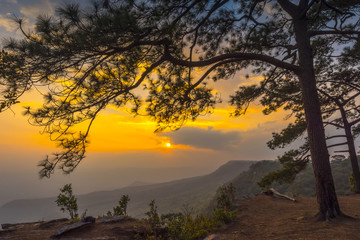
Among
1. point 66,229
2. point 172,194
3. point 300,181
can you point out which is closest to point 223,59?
point 66,229

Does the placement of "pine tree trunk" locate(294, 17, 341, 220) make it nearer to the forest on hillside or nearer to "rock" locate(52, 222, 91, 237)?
"rock" locate(52, 222, 91, 237)

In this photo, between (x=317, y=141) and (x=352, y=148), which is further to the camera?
(x=352, y=148)

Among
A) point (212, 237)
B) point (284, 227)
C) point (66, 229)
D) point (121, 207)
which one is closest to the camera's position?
point (212, 237)

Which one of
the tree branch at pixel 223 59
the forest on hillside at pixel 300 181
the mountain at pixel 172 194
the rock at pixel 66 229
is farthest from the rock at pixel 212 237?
the mountain at pixel 172 194

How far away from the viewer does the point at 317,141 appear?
6.40 meters

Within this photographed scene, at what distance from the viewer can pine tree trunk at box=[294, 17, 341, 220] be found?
6.09m

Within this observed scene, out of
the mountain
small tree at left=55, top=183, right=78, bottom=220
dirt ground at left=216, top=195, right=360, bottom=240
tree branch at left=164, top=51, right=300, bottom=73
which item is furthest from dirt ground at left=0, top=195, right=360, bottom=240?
the mountain

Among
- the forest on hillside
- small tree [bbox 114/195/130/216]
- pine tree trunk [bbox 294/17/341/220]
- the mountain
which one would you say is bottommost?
the mountain

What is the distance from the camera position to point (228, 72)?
8.55m

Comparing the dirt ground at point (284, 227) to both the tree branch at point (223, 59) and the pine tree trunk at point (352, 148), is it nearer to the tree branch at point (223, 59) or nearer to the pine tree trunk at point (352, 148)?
the tree branch at point (223, 59)

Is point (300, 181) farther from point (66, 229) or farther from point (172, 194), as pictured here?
point (172, 194)

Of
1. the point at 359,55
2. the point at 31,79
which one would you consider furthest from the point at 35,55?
the point at 359,55

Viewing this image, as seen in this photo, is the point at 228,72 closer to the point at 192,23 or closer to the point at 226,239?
the point at 192,23

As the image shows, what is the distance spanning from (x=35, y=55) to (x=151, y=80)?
314 cm
